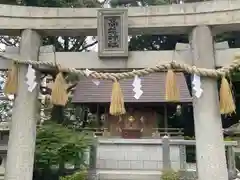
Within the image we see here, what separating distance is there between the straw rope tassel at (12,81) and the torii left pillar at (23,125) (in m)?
0.06

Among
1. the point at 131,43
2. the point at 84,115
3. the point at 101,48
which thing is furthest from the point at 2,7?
the point at 131,43

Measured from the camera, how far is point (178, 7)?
4871 mm

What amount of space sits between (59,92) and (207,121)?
2.29 m

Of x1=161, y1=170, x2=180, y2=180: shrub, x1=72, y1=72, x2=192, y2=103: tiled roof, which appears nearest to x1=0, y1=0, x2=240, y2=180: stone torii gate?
x1=161, y1=170, x2=180, y2=180: shrub

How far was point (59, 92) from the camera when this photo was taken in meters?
4.69

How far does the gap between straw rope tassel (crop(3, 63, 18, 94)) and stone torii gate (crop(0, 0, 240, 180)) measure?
86 mm

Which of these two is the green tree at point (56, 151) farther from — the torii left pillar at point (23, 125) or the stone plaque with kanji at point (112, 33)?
the stone plaque with kanji at point (112, 33)

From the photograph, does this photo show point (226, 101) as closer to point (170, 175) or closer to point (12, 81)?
point (170, 175)

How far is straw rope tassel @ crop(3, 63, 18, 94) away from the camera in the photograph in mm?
4803

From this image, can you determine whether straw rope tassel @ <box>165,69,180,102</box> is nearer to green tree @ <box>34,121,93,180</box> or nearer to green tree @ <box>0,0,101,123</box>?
→ green tree @ <box>34,121,93,180</box>

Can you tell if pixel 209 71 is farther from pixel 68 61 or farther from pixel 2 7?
pixel 2 7

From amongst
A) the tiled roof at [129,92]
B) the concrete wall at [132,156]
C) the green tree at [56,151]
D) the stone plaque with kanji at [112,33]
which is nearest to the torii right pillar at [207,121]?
the stone plaque with kanji at [112,33]

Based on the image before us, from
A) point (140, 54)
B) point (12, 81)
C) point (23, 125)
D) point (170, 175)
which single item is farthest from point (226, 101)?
point (12, 81)

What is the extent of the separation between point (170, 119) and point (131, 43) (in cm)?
525
